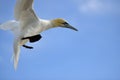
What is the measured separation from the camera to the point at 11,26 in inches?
187

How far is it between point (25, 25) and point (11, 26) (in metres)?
0.18

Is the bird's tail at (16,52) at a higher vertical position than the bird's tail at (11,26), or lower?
lower

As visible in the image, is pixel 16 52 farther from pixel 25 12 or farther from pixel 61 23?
pixel 61 23

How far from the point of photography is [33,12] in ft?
15.6

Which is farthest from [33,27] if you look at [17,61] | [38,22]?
[17,61]

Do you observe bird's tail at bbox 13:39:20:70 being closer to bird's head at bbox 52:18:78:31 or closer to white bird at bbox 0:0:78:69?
white bird at bbox 0:0:78:69

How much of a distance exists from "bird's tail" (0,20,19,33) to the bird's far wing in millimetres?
75

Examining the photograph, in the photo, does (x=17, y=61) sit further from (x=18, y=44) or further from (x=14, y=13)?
(x=14, y=13)

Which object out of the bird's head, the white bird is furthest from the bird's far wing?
the bird's head

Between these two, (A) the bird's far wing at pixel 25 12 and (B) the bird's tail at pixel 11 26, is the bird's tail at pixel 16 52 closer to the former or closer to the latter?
(B) the bird's tail at pixel 11 26

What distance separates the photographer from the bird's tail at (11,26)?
186 inches

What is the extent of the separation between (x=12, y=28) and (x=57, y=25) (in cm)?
59

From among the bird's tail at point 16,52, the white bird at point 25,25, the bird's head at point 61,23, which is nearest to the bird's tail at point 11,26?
the white bird at point 25,25

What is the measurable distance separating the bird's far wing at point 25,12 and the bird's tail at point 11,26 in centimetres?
8
